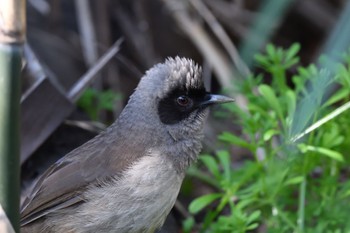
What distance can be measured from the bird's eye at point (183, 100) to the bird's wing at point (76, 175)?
30 cm

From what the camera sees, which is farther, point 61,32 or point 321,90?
point 61,32

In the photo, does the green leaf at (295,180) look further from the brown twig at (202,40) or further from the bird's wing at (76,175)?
the brown twig at (202,40)

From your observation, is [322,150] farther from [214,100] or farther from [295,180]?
[214,100]

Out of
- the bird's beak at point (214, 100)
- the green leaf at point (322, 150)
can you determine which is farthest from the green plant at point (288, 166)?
the bird's beak at point (214, 100)

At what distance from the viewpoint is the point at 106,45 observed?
18.2 ft

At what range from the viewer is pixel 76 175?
345cm

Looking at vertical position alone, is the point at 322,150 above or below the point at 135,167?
below

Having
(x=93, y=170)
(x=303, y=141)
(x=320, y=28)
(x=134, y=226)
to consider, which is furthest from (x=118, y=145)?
(x=320, y=28)

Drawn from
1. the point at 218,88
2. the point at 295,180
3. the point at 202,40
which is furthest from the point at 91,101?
the point at 295,180

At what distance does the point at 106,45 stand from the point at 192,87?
6.97 ft

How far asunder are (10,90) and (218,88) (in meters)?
3.29

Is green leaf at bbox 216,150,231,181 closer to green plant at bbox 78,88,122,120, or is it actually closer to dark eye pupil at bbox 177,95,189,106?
dark eye pupil at bbox 177,95,189,106

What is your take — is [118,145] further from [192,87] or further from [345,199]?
[345,199]

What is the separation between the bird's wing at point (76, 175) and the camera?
342 centimetres
